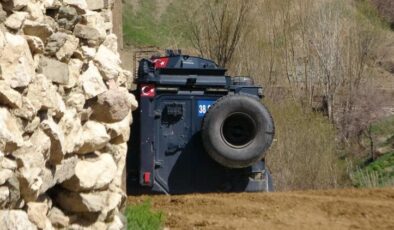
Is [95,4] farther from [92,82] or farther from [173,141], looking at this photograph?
[173,141]

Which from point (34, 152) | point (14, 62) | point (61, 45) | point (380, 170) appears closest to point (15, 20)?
point (14, 62)

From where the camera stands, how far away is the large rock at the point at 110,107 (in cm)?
584

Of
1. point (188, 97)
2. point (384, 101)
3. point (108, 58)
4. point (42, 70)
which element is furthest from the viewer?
point (384, 101)

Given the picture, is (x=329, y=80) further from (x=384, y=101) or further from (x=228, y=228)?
(x=228, y=228)

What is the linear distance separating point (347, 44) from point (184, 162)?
64.2 feet

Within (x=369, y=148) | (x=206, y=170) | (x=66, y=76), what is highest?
(x=66, y=76)

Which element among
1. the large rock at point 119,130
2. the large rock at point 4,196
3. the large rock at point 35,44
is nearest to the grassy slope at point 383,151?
the large rock at point 119,130

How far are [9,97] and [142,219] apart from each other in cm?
361

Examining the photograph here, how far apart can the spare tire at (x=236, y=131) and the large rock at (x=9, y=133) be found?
7267 mm

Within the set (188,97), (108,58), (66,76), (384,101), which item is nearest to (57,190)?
(66,76)

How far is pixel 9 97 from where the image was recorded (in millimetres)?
4309

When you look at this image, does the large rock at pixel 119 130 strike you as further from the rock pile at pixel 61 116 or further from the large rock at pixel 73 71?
the large rock at pixel 73 71

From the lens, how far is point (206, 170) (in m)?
12.3

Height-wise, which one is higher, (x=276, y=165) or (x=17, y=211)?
(x=17, y=211)
